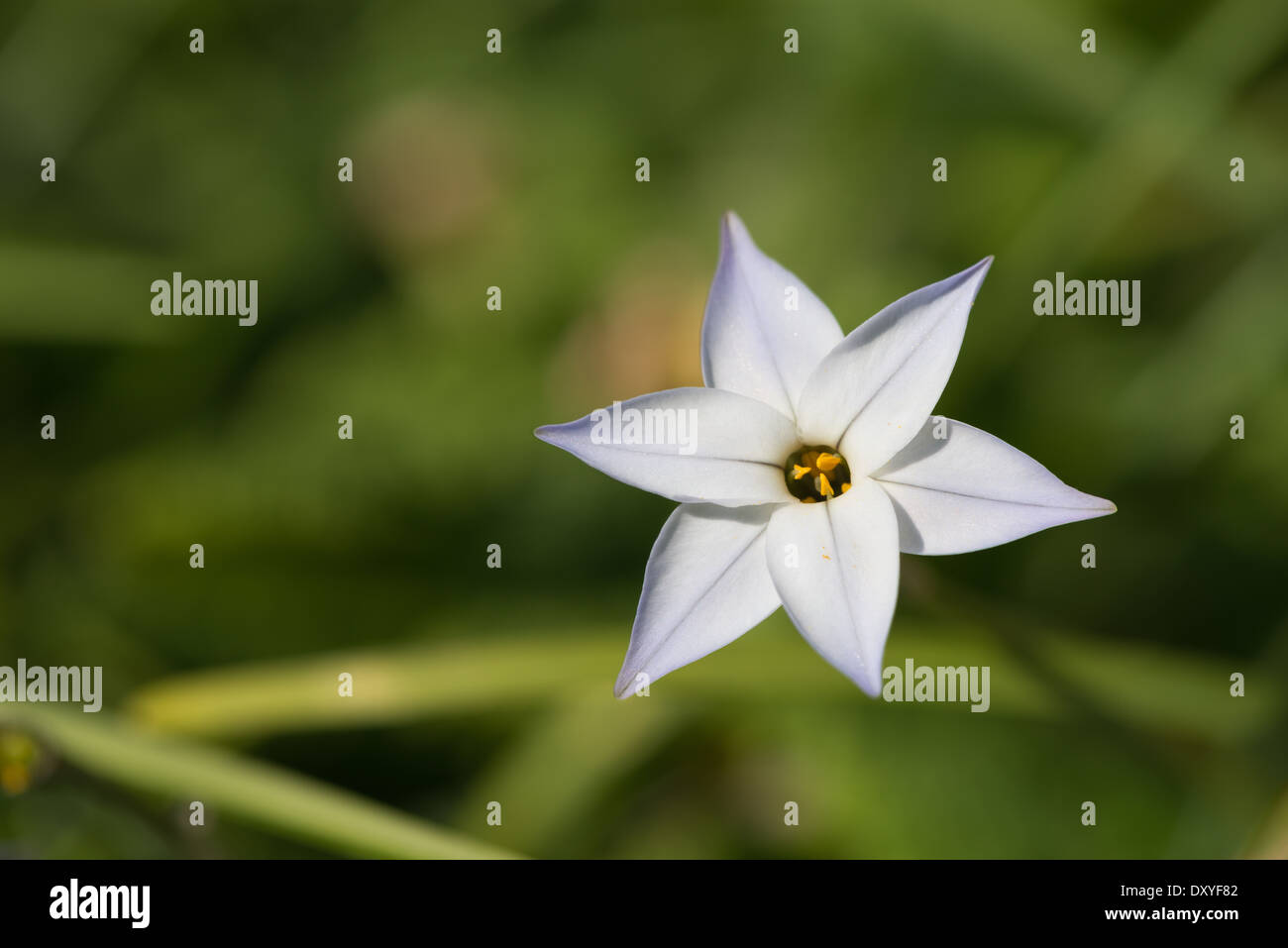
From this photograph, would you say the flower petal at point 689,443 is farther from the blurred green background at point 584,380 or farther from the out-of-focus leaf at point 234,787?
the blurred green background at point 584,380

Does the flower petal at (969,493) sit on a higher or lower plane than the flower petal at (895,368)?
lower

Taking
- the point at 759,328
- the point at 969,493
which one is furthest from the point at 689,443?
the point at 969,493

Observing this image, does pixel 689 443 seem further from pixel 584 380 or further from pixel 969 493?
pixel 584 380

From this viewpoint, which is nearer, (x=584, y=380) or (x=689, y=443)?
(x=689, y=443)

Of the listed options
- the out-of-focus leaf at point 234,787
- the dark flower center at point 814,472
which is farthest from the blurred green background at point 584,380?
the dark flower center at point 814,472

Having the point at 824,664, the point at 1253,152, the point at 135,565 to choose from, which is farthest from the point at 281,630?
the point at 1253,152
